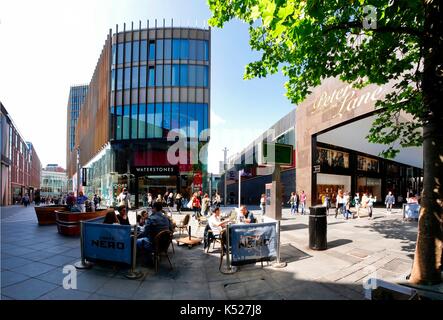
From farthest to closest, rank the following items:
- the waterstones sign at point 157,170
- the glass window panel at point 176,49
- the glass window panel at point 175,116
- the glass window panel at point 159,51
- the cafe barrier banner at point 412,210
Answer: the glass window panel at point 159,51 < the glass window panel at point 176,49 < the glass window panel at point 175,116 < the waterstones sign at point 157,170 < the cafe barrier banner at point 412,210

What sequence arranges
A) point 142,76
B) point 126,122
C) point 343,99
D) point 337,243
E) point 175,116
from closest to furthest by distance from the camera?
point 337,243
point 343,99
point 175,116
point 126,122
point 142,76

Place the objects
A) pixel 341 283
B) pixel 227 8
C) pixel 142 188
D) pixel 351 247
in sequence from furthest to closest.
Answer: pixel 142 188
pixel 351 247
pixel 227 8
pixel 341 283

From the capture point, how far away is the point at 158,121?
92.3ft

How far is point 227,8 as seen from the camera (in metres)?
5.81

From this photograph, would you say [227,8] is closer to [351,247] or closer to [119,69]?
[351,247]

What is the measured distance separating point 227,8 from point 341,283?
6.60 meters

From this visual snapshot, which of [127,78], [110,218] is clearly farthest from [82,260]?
[127,78]

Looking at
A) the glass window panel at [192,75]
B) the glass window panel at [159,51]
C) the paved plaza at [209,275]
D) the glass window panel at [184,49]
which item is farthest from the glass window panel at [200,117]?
the paved plaza at [209,275]

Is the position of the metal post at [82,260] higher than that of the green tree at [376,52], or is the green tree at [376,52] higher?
the green tree at [376,52]

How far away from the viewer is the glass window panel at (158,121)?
27.9 meters

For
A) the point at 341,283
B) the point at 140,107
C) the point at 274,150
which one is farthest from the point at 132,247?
the point at 140,107

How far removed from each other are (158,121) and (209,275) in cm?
2459

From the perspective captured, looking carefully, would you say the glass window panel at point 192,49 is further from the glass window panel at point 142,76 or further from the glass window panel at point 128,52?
the glass window panel at point 128,52

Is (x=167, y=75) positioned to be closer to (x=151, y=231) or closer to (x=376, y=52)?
(x=151, y=231)
